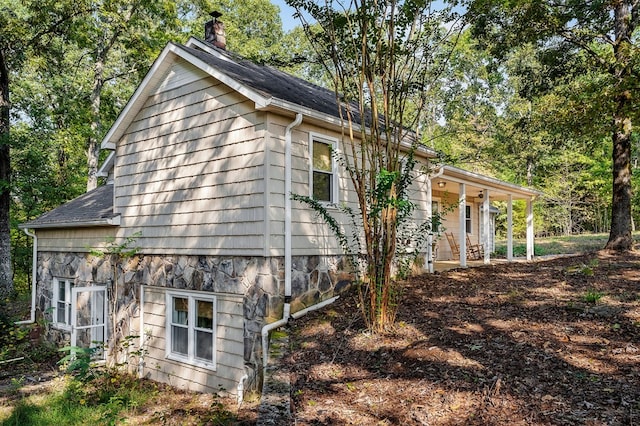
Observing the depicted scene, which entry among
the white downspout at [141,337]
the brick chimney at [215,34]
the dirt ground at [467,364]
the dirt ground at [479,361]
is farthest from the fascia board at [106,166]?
the dirt ground at [479,361]

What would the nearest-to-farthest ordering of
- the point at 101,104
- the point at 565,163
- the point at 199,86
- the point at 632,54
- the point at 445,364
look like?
1. the point at 445,364
2. the point at 199,86
3. the point at 632,54
4. the point at 101,104
5. the point at 565,163

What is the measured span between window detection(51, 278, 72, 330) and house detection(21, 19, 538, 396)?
0.74 metres

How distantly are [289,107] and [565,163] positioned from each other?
25.9 m

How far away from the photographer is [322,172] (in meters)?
7.12

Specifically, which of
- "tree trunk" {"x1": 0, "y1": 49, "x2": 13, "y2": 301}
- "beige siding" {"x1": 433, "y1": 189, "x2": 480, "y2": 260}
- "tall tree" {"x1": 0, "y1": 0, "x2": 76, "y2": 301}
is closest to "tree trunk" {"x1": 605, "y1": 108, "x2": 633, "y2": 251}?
"beige siding" {"x1": 433, "y1": 189, "x2": 480, "y2": 260}

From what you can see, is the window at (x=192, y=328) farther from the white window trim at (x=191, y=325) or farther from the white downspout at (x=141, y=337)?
the white downspout at (x=141, y=337)

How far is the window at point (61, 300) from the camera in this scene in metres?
9.95

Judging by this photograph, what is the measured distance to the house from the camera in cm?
626

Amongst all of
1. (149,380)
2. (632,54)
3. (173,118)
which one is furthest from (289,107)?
(632,54)

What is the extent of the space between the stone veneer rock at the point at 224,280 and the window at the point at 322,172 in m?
1.06

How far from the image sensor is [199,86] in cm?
728

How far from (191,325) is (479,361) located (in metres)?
4.84

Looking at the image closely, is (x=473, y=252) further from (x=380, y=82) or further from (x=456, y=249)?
(x=380, y=82)

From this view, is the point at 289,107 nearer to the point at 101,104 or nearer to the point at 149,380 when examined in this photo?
the point at 149,380
